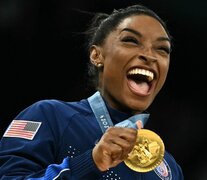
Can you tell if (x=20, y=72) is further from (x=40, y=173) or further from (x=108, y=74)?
(x=40, y=173)

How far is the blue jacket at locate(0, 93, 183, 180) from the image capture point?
1526mm

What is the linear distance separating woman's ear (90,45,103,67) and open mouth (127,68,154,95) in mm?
192

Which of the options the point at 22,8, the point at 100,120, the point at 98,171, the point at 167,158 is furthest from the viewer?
the point at 22,8

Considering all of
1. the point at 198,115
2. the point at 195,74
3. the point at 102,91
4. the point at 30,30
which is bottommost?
the point at 198,115

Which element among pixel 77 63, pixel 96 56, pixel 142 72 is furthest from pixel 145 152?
Answer: pixel 77 63

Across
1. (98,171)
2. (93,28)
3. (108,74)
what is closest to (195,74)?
(93,28)

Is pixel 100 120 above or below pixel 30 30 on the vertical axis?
above

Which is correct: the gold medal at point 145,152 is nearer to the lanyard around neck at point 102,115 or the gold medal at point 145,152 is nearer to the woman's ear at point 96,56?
the lanyard around neck at point 102,115

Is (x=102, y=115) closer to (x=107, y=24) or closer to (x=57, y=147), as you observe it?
(x=57, y=147)

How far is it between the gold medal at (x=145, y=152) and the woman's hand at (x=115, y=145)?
165 mm

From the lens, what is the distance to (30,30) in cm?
352

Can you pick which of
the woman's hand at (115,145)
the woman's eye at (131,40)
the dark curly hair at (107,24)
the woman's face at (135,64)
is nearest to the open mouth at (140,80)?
the woman's face at (135,64)

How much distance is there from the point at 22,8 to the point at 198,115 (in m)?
1.57

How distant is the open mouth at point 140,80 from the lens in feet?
6.48
